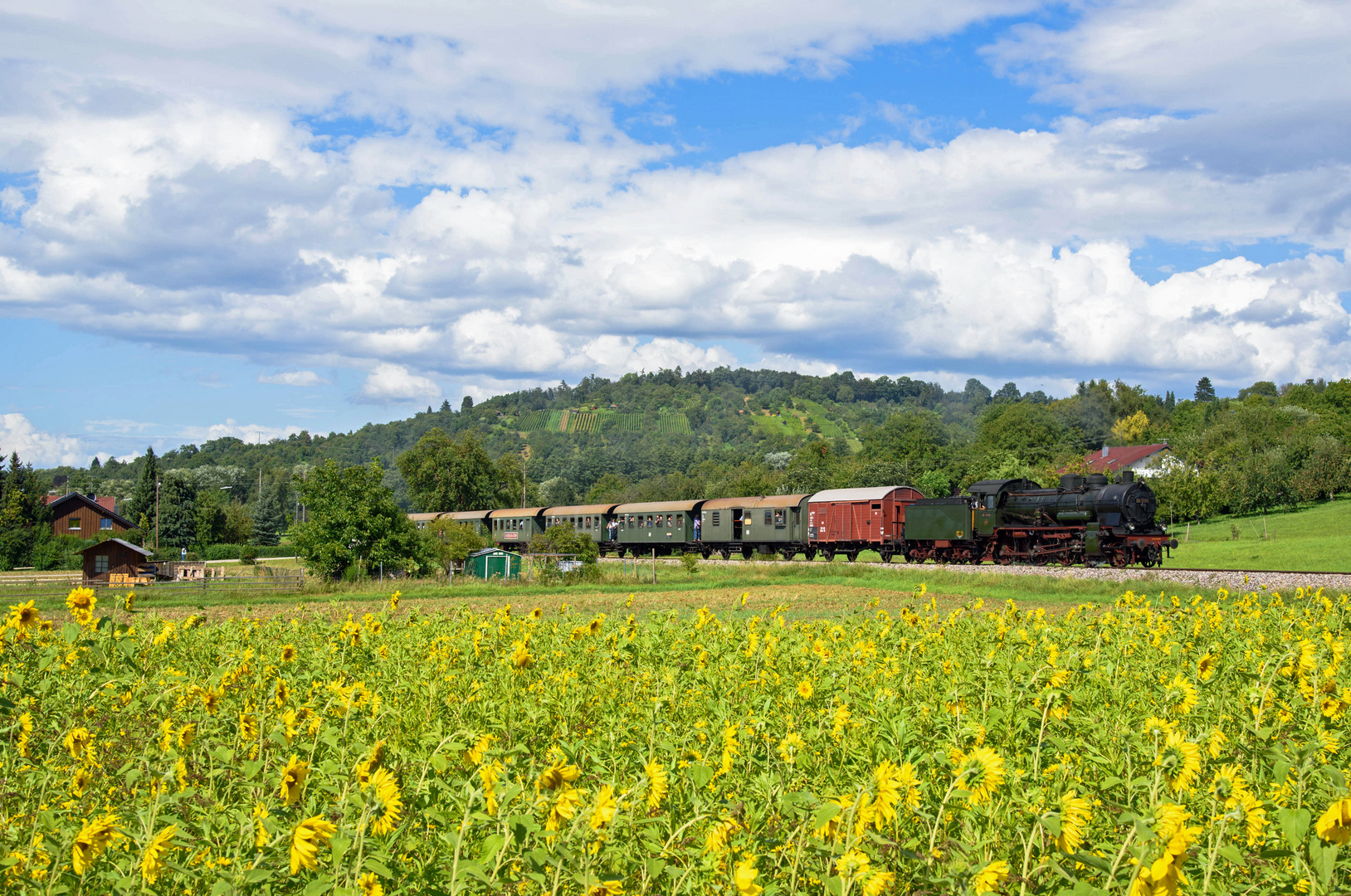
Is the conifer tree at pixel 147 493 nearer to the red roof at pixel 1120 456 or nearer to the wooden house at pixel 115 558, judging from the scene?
the wooden house at pixel 115 558

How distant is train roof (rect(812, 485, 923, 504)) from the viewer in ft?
135

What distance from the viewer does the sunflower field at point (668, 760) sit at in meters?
2.97

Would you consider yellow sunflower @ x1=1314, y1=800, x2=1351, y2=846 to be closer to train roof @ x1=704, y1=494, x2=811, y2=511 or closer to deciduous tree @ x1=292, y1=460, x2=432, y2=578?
deciduous tree @ x1=292, y1=460, x2=432, y2=578

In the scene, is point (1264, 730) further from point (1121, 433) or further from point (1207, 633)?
point (1121, 433)

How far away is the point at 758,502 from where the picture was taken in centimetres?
4700

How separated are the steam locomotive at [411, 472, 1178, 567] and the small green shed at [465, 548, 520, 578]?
8.45 metres

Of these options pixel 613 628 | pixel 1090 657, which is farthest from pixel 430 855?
pixel 1090 657

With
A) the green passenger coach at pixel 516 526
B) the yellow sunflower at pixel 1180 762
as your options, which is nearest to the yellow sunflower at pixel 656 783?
the yellow sunflower at pixel 1180 762

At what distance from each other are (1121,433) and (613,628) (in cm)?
13621

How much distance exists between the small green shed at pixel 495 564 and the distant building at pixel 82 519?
155ft

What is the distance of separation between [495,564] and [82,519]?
50935mm

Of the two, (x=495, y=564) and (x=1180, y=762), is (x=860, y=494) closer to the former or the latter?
(x=495, y=564)

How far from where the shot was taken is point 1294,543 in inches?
1746

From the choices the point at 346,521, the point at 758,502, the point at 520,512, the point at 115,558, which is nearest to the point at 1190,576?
the point at 758,502
